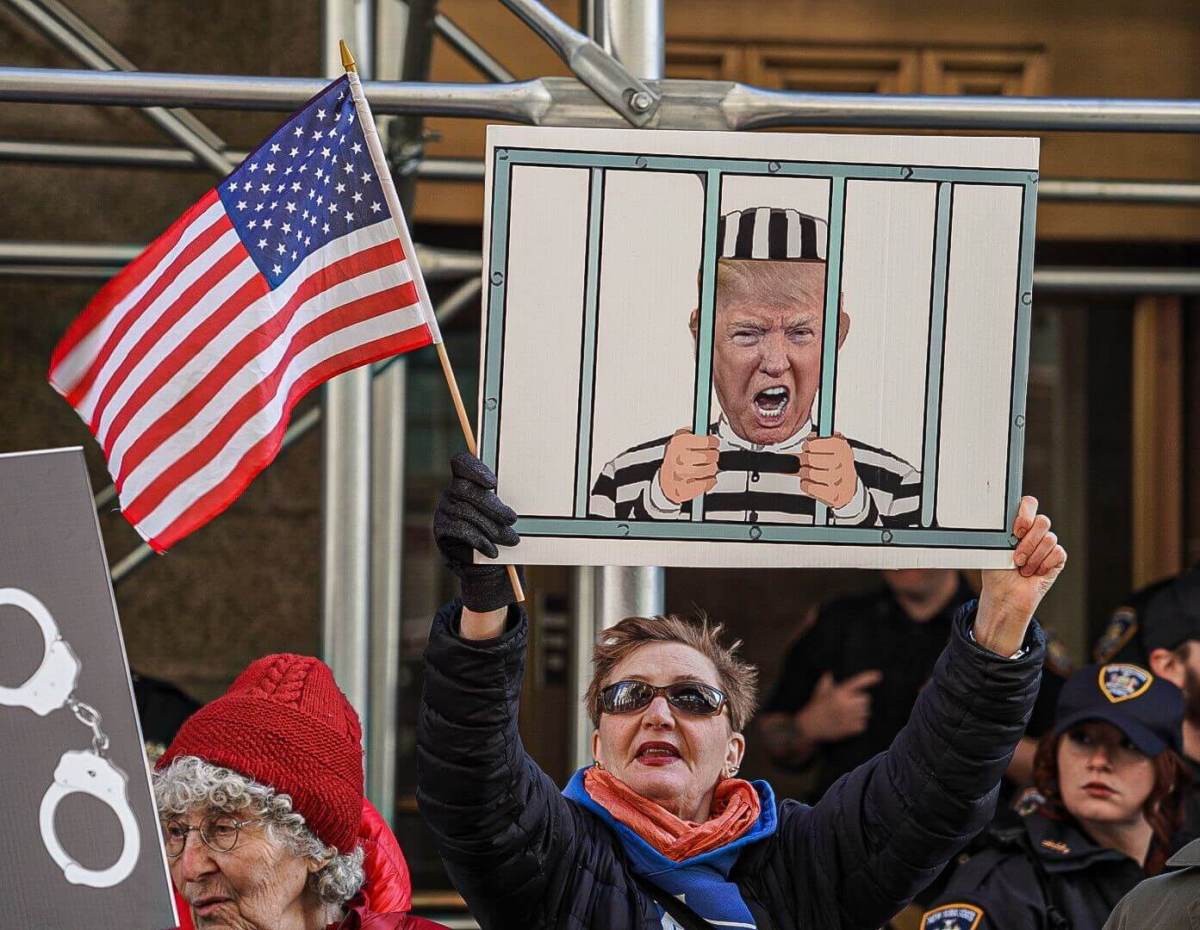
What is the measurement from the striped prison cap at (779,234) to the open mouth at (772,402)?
0.19 m

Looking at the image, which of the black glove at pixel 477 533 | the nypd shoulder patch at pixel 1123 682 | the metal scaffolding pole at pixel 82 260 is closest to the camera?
the black glove at pixel 477 533

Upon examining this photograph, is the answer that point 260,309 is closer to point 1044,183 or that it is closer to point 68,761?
point 68,761

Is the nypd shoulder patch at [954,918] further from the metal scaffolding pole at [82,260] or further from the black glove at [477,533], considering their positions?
the metal scaffolding pole at [82,260]

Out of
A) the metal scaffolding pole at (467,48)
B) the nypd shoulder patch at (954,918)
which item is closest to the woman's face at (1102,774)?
the nypd shoulder patch at (954,918)

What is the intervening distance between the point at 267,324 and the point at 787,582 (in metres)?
3.38

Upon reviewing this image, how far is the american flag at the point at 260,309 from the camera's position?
9.43ft

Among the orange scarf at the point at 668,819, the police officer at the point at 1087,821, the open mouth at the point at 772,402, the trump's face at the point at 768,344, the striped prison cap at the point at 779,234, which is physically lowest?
the police officer at the point at 1087,821

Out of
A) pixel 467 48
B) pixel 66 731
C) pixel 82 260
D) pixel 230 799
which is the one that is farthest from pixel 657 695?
pixel 467 48

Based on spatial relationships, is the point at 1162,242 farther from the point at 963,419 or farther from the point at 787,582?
the point at 963,419

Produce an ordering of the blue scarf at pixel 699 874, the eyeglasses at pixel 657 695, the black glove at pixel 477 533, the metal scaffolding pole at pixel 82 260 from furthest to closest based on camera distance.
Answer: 1. the metal scaffolding pole at pixel 82 260
2. the eyeglasses at pixel 657 695
3. the blue scarf at pixel 699 874
4. the black glove at pixel 477 533

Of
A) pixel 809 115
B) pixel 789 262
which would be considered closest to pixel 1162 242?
pixel 809 115

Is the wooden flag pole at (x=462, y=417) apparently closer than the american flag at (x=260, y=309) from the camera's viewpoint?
Yes

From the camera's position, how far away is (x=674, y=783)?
289 centimetres

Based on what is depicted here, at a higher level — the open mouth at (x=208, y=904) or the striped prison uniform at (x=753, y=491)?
the striped prison uniform at (x=753, y=491)
